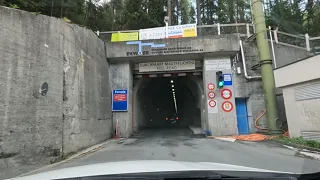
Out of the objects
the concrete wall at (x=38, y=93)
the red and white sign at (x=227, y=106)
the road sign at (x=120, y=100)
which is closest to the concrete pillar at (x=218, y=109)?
the red and white sign at (x=227, y=106)

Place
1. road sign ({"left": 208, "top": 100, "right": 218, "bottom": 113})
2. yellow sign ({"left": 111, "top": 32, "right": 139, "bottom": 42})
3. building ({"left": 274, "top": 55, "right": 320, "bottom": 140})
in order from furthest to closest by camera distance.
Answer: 1. yellow sign ({"left": 111, "top": 32, "right": 139, "bottom": 42})
2. road sign ({"left": 208, "top": 100, "right": 218, "bottom": 113})
3. building ({"left": 274, "top": 55, "right": 320, "bottom": 140})

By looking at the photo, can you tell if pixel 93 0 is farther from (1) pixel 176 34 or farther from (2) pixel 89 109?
(2) pixel 89 109

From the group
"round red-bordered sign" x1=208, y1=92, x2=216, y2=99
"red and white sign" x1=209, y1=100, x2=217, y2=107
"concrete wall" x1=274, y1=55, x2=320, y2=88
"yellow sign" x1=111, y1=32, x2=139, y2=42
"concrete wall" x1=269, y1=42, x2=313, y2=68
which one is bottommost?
"red and white sign" x1=209, y1=100, x2=217, y2=107

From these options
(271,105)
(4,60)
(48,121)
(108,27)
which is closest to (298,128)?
(271,105)

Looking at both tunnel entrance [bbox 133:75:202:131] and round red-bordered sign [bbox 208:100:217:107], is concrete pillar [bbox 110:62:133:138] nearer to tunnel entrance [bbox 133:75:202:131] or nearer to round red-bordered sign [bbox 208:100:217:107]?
round red-bordered sign [bbox 208:100:217:107]

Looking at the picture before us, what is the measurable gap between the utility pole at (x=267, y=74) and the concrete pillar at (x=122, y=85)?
826 centimetres

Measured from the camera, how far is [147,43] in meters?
16.2

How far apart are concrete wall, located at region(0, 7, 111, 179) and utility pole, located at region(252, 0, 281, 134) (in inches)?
384

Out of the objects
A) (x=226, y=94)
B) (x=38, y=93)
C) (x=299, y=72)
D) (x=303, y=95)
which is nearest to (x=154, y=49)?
(x=226, y=94)

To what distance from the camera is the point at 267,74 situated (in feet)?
47.9

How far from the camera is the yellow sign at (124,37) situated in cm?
1667

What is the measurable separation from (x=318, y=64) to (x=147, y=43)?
9503 millimetres

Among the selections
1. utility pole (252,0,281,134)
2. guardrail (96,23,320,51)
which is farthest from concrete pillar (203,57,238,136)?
utility pole (252,0,281,134)

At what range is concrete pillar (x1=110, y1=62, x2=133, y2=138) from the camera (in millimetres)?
16141
